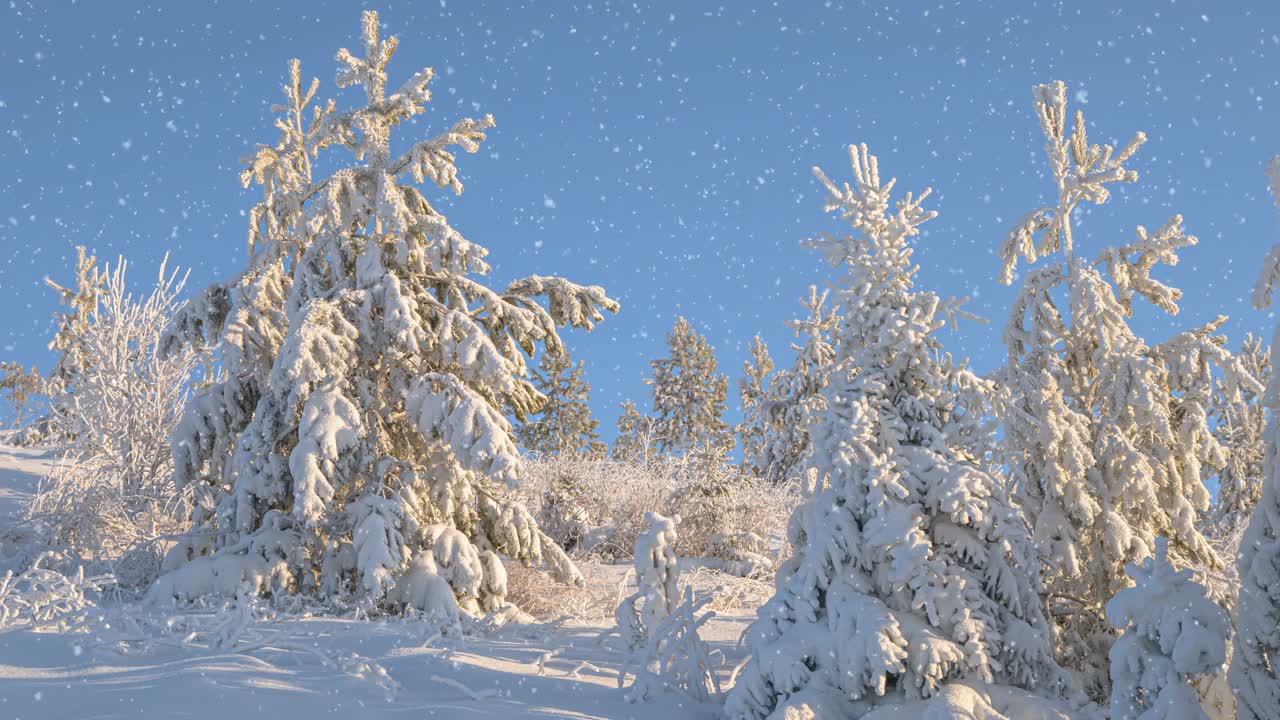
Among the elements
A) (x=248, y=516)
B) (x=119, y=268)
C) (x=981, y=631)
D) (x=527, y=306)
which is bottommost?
(x=981, y=631)

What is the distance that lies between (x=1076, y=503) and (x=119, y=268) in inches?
595

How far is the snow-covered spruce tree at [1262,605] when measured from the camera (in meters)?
4.93

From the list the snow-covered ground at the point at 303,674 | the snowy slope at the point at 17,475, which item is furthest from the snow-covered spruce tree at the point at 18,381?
the snow-covered ground at the point at 303,674

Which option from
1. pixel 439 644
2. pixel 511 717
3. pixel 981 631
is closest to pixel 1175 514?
pixel 981 631

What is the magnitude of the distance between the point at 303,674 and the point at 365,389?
456 centimetres

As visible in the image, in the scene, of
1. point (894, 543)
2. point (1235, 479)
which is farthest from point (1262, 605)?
point (1235, 479)

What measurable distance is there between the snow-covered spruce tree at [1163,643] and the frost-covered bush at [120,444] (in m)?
12.8

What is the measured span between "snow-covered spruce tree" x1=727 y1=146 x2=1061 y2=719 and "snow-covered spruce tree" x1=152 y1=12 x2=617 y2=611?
173 inches

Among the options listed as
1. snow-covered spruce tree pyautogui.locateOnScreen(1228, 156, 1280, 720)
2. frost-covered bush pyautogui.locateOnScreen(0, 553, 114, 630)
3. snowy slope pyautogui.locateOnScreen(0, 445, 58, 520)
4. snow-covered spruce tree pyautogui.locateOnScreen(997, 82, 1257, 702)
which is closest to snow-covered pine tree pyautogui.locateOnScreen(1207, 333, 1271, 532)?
snow-covered spruce tree pyautogui.locateOnScreen(997, 82, 1257, 702)

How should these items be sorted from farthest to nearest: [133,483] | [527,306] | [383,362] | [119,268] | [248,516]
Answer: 1. [119,268]
2. [133,483]
3. [527,306]
4. [383,362]
5. [248,516]

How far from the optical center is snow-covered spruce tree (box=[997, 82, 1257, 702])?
8.06m

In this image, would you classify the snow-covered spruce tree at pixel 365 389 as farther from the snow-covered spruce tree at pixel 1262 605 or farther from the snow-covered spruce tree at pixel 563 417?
the snow-covered spruce tree at pixel 563 417

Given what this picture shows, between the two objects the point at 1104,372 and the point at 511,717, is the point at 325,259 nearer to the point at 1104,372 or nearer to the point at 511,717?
the point at 511,717

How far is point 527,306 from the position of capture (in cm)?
1212
